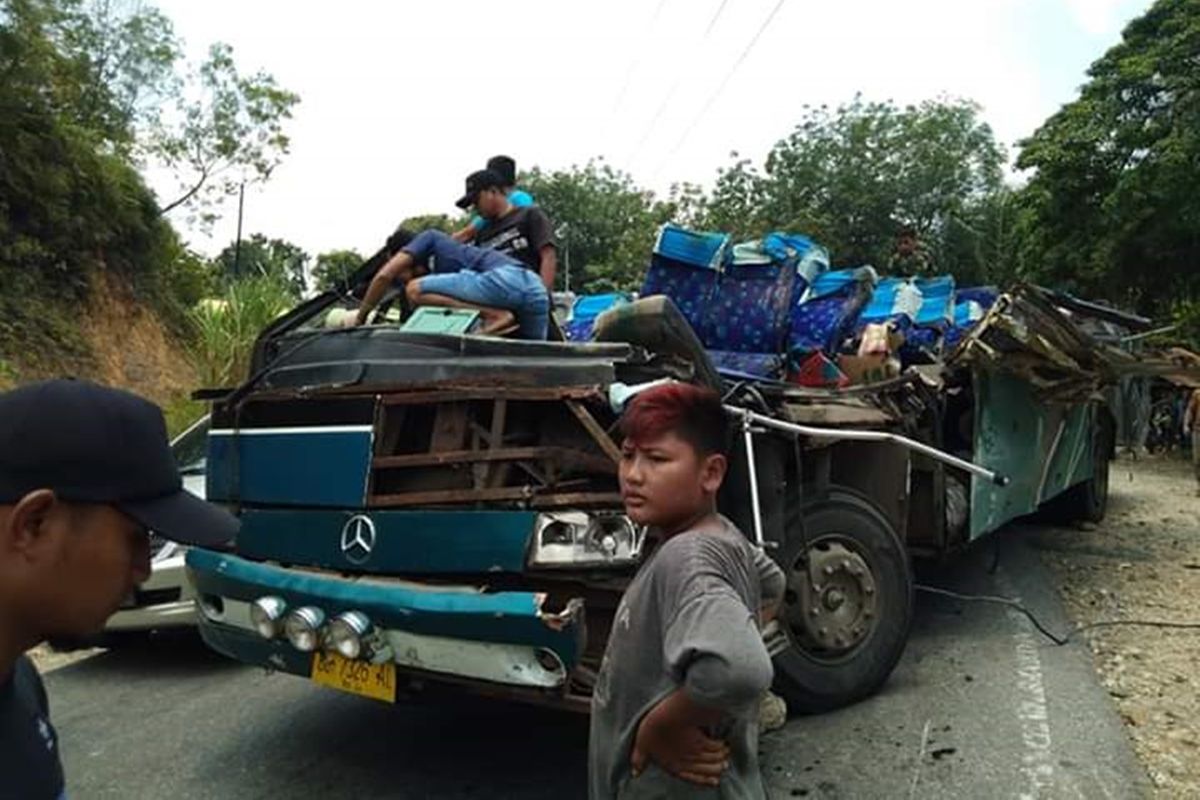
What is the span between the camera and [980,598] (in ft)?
18.7

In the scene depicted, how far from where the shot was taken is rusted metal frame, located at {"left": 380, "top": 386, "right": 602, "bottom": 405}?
10.1 ft

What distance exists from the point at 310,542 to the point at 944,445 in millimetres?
3705

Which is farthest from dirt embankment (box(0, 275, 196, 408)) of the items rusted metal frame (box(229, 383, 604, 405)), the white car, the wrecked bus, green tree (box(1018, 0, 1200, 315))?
green tree (box(1018, 0, 1200, 315))

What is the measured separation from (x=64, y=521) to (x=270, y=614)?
2.12 meters

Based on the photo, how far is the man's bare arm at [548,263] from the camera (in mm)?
4676

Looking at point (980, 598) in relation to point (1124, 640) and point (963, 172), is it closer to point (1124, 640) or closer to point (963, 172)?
point (1124, 640)

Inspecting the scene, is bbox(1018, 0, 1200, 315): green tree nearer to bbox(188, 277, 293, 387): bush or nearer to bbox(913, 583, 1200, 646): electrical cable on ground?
bbox(913, 583, 1200, 646): electrical cable on ground

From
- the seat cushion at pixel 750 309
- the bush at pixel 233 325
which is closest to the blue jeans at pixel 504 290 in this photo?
the seat cushion at pixel 750 309

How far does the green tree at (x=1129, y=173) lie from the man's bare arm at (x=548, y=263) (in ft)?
42.2

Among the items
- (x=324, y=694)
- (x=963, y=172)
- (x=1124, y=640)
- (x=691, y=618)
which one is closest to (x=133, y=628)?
(x=324, y=694)

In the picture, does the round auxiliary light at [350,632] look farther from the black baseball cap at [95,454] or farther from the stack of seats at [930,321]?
the stack of seats at [930,321]

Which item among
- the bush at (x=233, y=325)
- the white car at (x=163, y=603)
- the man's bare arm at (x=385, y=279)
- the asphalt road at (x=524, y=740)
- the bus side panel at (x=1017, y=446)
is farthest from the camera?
the bush at (x=233, y=325)

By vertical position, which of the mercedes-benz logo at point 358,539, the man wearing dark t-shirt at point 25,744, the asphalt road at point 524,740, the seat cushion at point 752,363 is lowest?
the asphalt road at point 524,740

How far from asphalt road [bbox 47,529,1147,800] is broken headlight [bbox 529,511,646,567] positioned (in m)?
0.86
